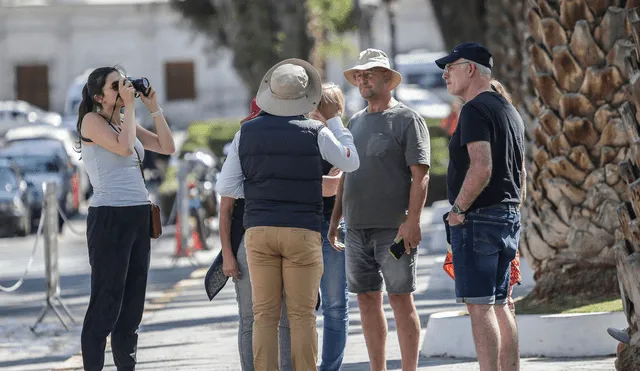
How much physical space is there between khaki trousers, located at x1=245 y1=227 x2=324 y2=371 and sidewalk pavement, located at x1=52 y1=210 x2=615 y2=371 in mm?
1652

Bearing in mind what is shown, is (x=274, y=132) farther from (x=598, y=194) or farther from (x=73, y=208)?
(x=73, y=208)

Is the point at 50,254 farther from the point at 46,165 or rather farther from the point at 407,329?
the point at 46,165

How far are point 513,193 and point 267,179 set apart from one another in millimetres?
1235

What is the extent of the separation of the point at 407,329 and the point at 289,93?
1.57 meters

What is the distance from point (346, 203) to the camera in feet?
27.5

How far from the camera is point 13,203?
25562 mm

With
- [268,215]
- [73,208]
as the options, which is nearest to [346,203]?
[268,215]

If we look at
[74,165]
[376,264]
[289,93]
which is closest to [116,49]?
[74,165]

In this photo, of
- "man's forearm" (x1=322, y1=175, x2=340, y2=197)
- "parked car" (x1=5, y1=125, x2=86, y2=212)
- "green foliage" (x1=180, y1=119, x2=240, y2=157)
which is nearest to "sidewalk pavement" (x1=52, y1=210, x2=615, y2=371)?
"man's forearm" (x1=322, y1=175, x2=340, y2=197)

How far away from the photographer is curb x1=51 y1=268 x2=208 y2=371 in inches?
392

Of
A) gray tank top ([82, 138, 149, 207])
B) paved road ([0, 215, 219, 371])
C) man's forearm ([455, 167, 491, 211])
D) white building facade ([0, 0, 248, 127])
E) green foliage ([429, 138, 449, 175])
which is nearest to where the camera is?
man's forearm ([455, 167, 491, 211])

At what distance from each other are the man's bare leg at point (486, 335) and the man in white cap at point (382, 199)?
0.73m

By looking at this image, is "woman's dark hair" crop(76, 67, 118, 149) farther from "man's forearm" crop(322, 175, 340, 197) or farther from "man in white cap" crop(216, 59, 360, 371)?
"man's forearm" crop(322, 175, 340, 197)

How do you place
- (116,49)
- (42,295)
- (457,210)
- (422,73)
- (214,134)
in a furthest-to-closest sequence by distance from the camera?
(116,49) → (422,73) → (214,134) → (42,295) → (457,210)
